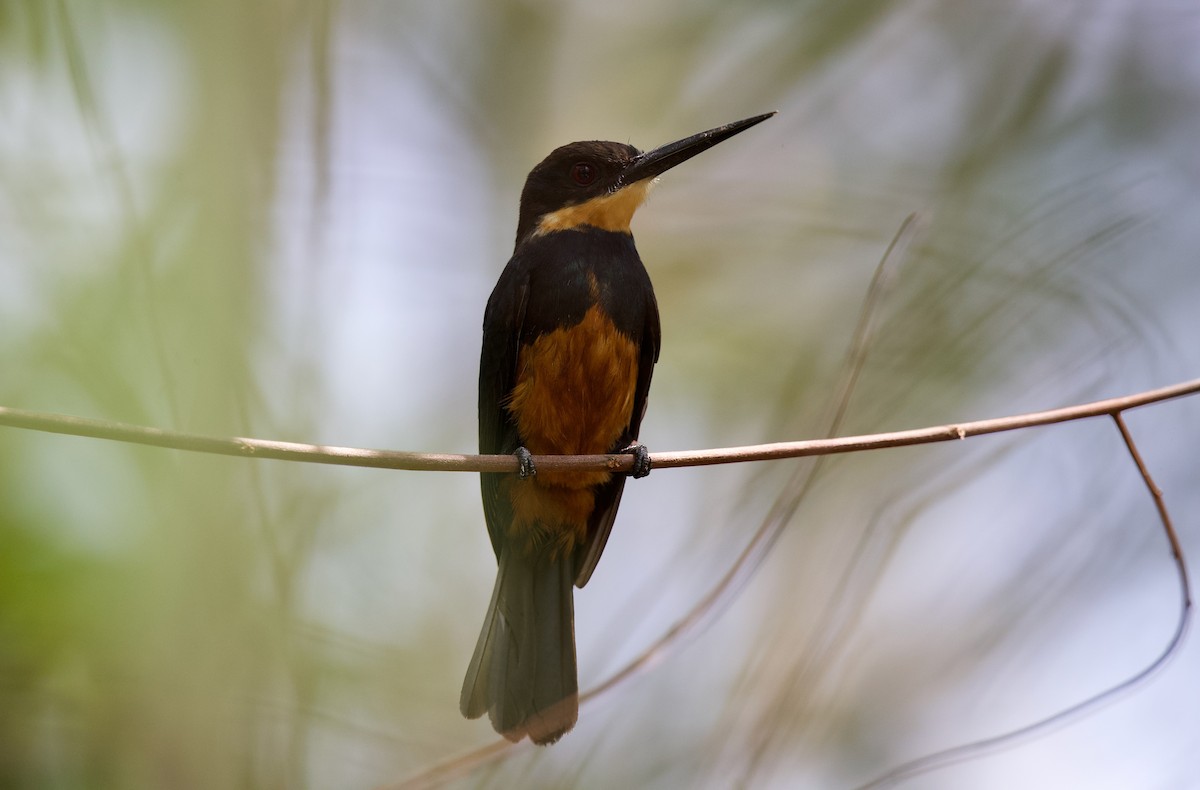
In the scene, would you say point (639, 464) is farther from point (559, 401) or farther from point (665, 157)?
point (665, 157)

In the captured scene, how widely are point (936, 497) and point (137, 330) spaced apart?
279cm

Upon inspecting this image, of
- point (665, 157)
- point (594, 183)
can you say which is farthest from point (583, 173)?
point (665, 157)

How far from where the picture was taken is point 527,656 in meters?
3.60

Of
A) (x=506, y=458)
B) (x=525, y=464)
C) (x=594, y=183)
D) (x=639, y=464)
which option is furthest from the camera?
(x=594, y=183)

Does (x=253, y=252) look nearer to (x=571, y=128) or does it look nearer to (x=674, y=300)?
(x=674, y=300)

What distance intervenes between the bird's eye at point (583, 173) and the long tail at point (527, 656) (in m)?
1.53

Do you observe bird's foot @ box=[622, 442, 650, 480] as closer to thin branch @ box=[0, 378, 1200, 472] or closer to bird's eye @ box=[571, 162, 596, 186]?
thin branch @ box=[0, 378, 1200, 472]

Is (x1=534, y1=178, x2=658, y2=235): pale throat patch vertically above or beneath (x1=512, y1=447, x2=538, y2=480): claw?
above

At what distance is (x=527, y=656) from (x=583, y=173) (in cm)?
193

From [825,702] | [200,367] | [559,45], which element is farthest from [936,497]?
[559,45]

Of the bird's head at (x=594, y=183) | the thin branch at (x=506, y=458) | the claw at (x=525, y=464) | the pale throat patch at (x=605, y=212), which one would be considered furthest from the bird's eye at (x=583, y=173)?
the thin branch at (x=506, y=458)

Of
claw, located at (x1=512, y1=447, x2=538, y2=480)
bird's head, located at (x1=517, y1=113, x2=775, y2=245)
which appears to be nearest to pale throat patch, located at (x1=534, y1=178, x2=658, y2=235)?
bird's head, located at (x1=517, y1=113, x2=775, y2=245)

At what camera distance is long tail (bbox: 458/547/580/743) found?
3.35 m

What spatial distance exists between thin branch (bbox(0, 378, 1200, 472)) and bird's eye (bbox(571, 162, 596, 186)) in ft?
4.99
